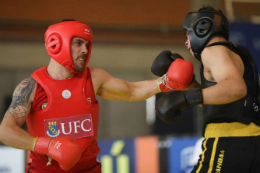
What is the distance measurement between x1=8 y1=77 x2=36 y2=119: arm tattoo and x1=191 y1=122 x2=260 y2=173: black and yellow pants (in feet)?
4.28

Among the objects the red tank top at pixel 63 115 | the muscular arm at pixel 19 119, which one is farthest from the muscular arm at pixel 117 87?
the muscular arm at pixel 19 119

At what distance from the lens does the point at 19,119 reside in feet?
9.82

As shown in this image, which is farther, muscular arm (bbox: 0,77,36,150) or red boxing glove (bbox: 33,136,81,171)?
muscular arm (bbox: 0,77,36,150)

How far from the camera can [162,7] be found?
768 centimetres

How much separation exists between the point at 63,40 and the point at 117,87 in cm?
59

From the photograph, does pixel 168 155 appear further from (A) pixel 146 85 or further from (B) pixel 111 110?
(B) pixel 111 110

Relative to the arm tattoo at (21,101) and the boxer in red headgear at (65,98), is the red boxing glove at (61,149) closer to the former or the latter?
the boxer in red headgear at (65,98)

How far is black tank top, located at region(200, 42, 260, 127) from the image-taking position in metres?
2.77

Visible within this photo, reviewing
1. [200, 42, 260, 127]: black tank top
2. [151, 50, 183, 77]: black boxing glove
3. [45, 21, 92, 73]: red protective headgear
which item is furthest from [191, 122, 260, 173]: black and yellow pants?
[45, 21, 92, 73]: red protective headgear

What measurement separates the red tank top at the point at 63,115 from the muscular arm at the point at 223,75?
0.98m

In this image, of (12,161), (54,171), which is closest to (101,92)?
(54,171)

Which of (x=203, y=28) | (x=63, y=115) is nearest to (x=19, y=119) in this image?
(x=63, y=115)

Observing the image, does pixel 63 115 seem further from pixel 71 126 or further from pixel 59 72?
pixel 59 72

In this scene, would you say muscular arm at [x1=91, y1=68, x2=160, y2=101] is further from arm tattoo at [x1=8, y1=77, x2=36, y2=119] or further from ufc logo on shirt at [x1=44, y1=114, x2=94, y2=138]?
arm tattoo at [x1=8, y1=77, x2=36, y2=119]
